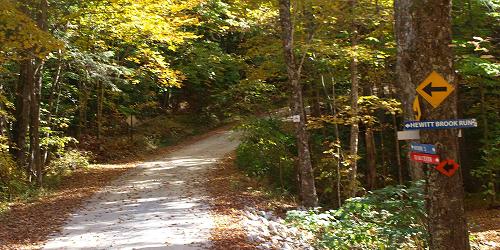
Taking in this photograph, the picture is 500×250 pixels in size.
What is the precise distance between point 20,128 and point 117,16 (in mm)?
4301

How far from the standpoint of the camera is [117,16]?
39.2 ft

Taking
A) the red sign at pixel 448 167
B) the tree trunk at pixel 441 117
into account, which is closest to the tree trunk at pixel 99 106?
the tree trunk at pixel 441 117

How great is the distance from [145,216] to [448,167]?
246 inches

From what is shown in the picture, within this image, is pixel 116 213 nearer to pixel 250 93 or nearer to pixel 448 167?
pixel 250 93

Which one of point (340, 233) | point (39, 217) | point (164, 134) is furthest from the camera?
point (164, 134)

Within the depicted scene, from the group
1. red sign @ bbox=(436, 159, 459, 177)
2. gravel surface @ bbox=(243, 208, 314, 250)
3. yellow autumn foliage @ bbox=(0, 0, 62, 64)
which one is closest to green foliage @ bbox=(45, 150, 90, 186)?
yellow autumn foliage @ bbox=(0, 0, 62, 64)

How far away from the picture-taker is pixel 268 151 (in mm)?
14000

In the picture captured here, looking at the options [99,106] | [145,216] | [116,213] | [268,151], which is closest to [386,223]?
[145,216]

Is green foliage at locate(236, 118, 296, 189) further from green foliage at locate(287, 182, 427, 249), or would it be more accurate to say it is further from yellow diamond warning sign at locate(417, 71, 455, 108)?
yellow diamond warning sign at locate(417, 71, 455, 108)

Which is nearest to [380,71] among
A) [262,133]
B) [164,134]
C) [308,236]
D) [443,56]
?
[262,133]

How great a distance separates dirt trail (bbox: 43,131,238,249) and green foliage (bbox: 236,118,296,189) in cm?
163

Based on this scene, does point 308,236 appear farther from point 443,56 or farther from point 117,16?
point 117,16

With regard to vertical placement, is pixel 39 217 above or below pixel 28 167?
below

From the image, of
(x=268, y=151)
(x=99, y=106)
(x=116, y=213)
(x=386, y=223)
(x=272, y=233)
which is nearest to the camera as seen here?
(x=386, y=223)
